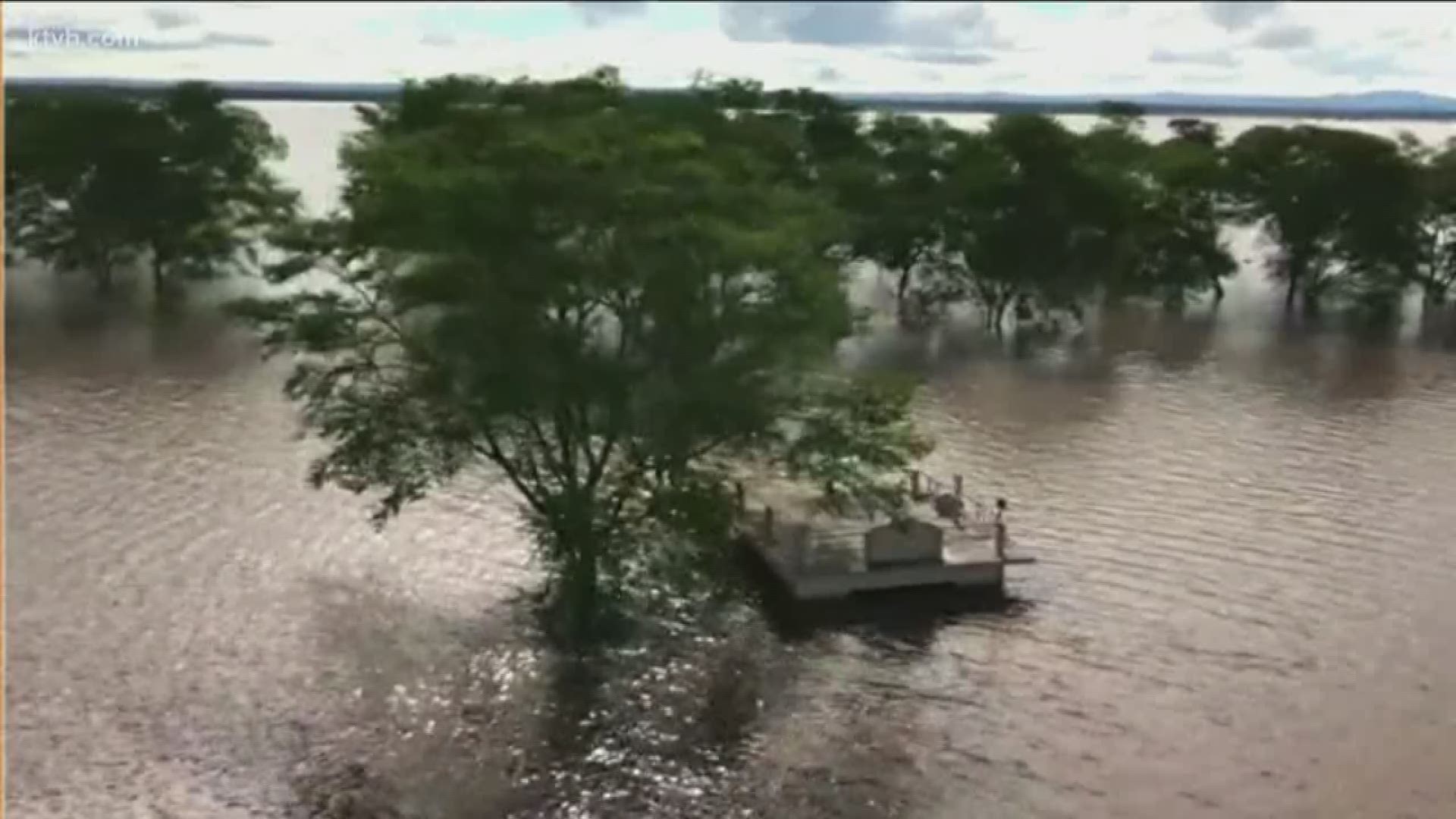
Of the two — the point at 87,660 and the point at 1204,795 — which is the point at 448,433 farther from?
the point at 1204,795

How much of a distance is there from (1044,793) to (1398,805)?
4.93 feet

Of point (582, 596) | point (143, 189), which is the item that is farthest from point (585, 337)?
point (143, 189)

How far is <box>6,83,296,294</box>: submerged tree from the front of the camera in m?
16.6

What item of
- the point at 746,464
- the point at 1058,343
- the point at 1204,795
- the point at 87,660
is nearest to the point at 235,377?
the point at 87,660

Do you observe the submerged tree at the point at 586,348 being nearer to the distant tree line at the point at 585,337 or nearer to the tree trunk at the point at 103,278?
the distant tree line at the point at 585,337

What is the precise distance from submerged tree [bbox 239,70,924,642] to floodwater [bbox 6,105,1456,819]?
0.83m

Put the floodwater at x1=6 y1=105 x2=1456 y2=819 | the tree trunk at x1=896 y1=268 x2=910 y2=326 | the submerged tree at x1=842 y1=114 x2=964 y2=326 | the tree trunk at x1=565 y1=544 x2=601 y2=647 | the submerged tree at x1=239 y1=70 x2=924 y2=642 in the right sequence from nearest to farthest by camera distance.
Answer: the floodwater at x1=6 y1=105 x2=1456 y2=819 < the submerged tree at x1=239 y1=70 x2=924 y2=642 < the tree trunk at x1=565 y1=544 x2=601 y2=647 < the submerged tree at x1=842 y1=114 x2=964 y2=326 < the tree trunk at x1=896 y1=268 x2=910 y2=326

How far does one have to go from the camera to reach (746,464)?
7.71m

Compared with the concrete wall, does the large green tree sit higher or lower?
higher

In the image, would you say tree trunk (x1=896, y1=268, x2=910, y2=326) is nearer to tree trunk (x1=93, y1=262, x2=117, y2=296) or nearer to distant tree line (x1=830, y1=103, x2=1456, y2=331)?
distant tree line (x1=830, y1=103, x2=1456, y2=331)

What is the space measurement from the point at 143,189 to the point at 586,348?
11813 mm

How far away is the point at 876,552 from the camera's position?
8.51m

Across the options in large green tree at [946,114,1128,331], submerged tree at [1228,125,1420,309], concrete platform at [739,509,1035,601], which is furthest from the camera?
submerged tree at [1228,125,1420,309]

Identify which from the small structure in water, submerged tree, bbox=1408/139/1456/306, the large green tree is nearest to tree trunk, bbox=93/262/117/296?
the large green tree
